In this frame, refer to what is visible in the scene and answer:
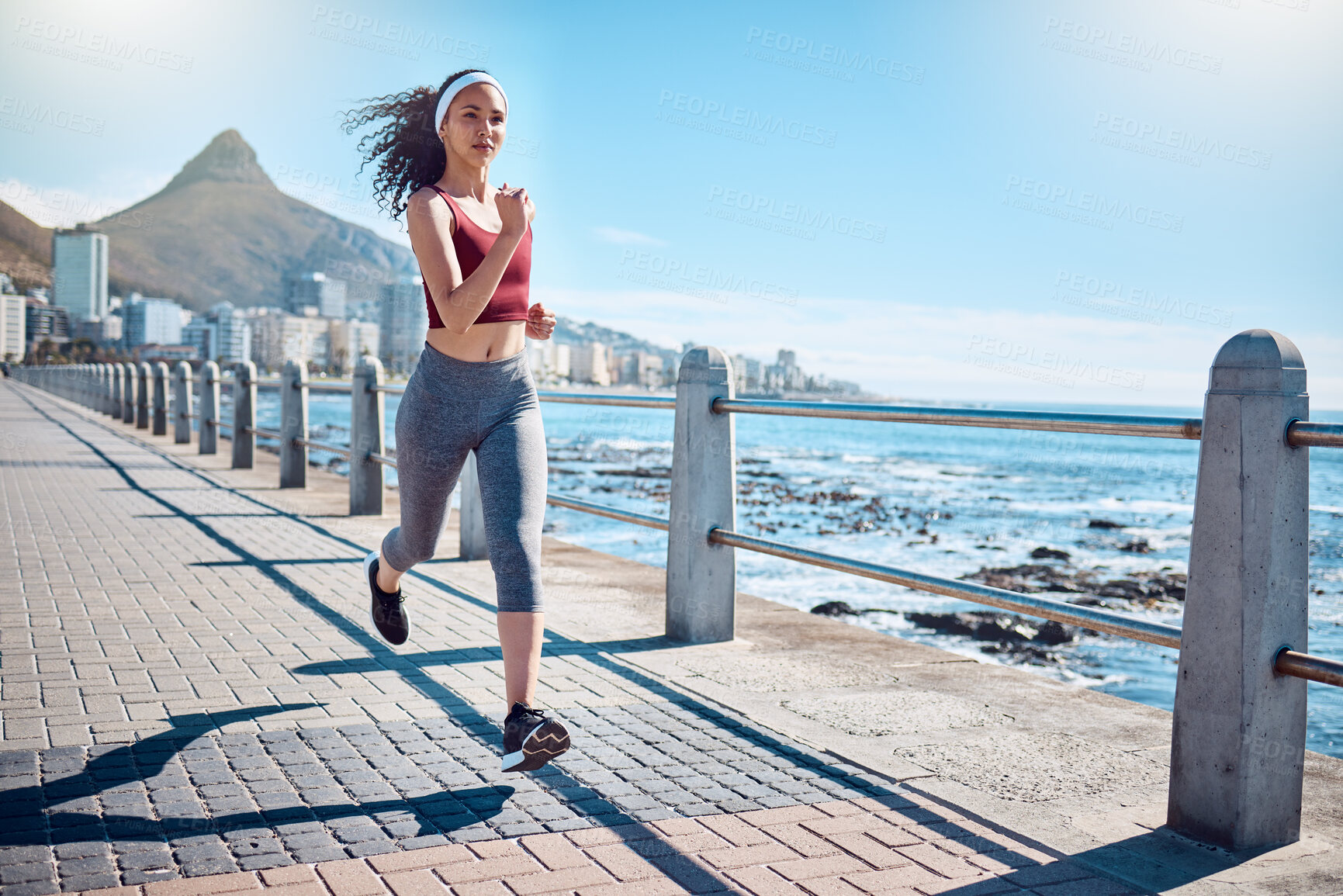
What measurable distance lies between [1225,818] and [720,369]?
276cm

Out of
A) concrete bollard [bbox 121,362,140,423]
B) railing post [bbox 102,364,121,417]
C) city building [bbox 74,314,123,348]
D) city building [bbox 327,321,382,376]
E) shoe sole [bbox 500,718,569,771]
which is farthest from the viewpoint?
city building [bbox 74,314,123,348]

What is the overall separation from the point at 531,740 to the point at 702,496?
7.07 ft

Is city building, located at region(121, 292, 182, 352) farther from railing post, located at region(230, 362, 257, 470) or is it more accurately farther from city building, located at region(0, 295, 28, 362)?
railing post, located at region(230, 362, 257, 470)

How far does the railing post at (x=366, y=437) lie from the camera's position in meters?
9.01

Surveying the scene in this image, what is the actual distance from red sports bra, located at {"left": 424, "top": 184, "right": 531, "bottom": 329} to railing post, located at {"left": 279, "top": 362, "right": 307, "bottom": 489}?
863 cm

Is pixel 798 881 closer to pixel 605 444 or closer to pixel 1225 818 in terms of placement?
pixel 1225 818

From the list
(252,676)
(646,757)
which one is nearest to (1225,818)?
(646,757)

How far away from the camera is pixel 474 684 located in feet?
13.4

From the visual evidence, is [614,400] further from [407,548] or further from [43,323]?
[43,323]

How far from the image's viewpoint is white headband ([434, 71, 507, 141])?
10.3ft

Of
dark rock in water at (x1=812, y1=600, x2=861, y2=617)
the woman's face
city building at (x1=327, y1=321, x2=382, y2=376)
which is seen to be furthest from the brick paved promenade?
city building at (x1=327, y1=321, x2=382, y2=376)

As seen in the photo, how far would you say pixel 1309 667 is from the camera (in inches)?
102

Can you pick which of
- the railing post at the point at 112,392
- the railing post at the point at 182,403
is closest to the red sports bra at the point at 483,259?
the railing post at the point at 182,403

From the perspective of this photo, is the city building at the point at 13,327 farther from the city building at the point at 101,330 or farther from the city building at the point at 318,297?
the city building at the point at 318,297
